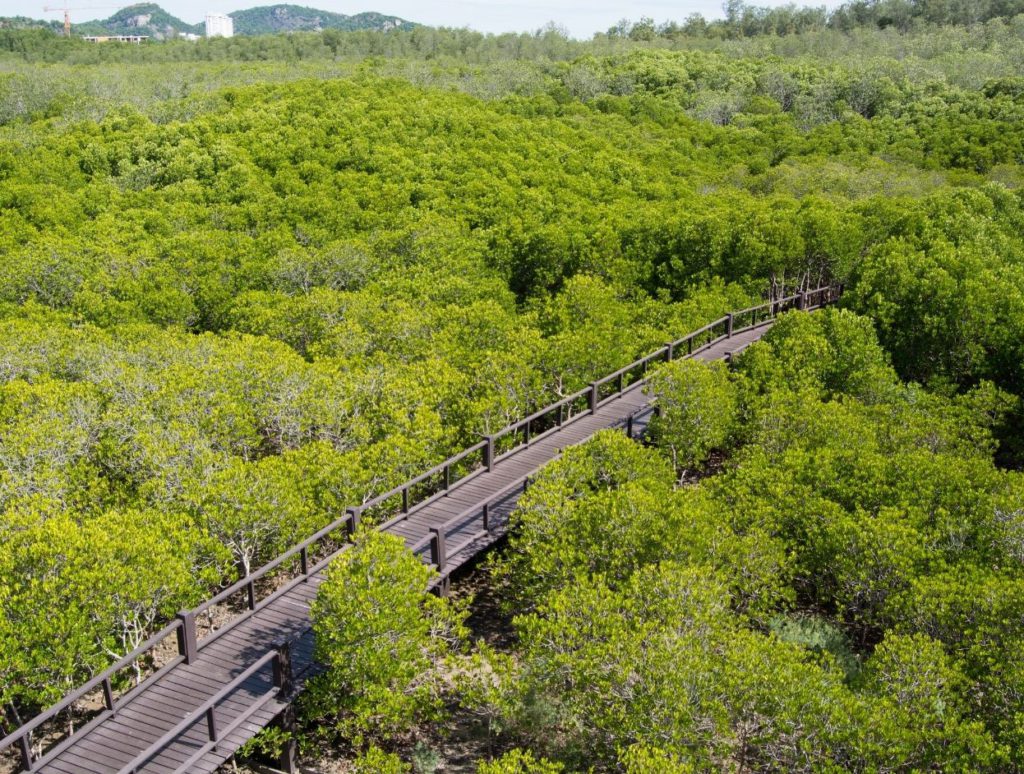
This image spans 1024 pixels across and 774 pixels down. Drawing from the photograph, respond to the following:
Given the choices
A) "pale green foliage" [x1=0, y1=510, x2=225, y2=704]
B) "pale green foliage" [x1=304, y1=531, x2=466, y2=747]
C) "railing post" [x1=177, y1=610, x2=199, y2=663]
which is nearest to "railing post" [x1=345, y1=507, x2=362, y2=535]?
"pale green foliage" [x1=304, y1=531, x2=466, y2=747]

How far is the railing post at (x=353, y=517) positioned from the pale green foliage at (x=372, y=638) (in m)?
2.15

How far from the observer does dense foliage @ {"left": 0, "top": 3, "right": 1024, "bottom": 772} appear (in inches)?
520

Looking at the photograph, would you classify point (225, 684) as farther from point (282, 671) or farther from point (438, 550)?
point (438, 550)

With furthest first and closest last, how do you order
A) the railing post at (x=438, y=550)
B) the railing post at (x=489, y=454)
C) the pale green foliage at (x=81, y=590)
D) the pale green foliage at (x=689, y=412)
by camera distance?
the pale green foliage at (x=689, y=412)
the railing post at (x=489, y=454)
the railing post at (x=438, y=550)
the pale green foliage at (x=81, y=590)

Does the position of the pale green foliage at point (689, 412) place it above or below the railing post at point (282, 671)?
above

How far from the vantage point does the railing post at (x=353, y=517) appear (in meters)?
16.7

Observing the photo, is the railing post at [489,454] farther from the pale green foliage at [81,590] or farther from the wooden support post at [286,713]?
the wooden support post at [286,713]

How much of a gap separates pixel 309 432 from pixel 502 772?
11005mm

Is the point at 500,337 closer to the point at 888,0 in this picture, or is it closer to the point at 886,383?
the point at 886,383

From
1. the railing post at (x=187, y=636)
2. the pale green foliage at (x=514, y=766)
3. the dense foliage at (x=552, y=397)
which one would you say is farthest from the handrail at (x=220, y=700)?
the pale green foliage at (x=514, y=766)

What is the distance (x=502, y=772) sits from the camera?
11.4m

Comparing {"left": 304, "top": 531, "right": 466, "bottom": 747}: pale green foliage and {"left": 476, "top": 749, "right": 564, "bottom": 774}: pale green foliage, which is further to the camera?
{"left": 304, "top": 531, "right": 466, "bottom": 747}: pale green foliage

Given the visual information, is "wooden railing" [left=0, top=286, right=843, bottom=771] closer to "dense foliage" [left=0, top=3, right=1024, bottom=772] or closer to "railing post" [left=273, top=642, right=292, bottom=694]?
"dense foliage" [left=0, top=3, right=1024, bottom=772]

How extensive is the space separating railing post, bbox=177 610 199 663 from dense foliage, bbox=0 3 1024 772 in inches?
47.3
